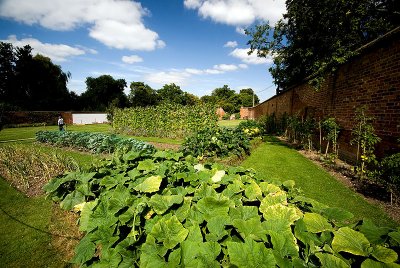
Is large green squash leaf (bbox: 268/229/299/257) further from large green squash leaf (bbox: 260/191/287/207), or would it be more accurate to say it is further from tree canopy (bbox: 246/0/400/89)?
tree canopy (bbox: 246/0/400/89)

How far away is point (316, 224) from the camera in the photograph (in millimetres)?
1479

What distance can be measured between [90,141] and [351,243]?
10485 mm

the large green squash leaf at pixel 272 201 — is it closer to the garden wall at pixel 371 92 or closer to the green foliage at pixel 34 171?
the green foliage at pixel 34 171

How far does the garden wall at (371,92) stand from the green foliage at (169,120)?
23.3 feet

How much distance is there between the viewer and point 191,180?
251 cm

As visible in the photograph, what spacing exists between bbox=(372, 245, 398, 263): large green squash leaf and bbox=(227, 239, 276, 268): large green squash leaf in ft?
1.68

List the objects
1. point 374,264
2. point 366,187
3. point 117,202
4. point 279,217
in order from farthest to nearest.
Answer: point 366,187 → point 117,202 → point 279,217 → point 374,264

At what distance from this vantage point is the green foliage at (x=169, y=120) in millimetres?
15258

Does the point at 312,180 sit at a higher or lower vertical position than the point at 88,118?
lower

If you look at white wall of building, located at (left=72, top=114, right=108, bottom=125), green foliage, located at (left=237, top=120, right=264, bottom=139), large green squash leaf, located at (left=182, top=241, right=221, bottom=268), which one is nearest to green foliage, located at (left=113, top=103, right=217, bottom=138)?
green foliage, located at (left=237, top=120, right=264, bottom=139)

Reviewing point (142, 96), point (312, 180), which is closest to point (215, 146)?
point (312, 180)

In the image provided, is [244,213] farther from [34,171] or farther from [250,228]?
[34,171]

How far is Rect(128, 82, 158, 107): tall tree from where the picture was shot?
55656 millimetres

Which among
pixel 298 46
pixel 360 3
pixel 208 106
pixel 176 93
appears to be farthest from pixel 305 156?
pixel 176 93
